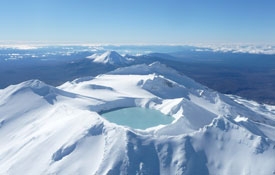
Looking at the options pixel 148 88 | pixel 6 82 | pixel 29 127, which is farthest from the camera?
pixel 6 82

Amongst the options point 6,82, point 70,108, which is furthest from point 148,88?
point 6,82

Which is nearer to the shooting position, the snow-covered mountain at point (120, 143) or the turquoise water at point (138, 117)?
the snow-covered mountain at point (120, 143)

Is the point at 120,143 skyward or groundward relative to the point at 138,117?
skyward

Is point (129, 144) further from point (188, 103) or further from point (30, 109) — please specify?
point (30, 109)

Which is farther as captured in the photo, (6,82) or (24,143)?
(6,82)

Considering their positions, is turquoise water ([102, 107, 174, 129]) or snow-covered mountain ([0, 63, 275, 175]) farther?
turquoise water ([102, 107, 174, 129])

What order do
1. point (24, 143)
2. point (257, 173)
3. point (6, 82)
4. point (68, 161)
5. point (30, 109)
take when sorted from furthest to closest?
point (6, 82) → point (30, 109) → point (24, 143) → point (68, 161) → point (257, 173)

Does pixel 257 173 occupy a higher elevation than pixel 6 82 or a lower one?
higher

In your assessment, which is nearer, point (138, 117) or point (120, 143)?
point (120, 143)
